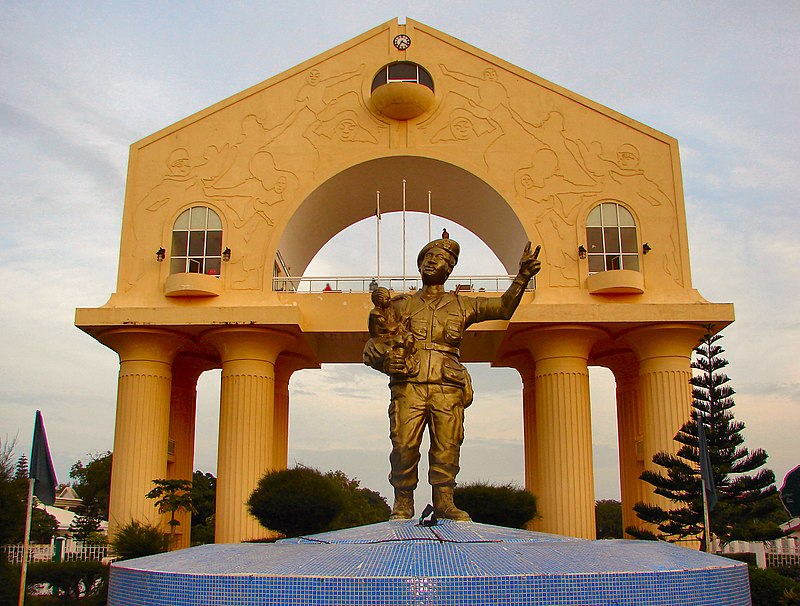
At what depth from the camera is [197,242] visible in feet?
74.2

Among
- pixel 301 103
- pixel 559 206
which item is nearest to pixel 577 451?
pixel 559 206

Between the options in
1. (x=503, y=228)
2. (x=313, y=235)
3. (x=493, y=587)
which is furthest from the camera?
(x=313, y=235)

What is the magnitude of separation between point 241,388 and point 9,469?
7.05m

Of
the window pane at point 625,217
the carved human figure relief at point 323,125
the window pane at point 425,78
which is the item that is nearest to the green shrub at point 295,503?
the carved human figure relief at point 323,125

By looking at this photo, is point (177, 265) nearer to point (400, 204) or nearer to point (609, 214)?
point (400, 204)

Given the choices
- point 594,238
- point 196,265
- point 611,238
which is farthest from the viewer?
point 196,265

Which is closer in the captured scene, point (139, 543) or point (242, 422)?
point (139, 543)

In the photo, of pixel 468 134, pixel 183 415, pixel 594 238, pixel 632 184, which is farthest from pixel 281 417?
pixel 632 184

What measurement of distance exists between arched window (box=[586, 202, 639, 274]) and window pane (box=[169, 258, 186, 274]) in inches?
424

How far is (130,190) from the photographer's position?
75.7 feet

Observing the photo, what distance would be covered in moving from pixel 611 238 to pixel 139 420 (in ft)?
43.3

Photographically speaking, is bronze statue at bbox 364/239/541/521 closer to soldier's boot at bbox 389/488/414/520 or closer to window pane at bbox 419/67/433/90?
soldier's boot at bbox 389/488/414/520

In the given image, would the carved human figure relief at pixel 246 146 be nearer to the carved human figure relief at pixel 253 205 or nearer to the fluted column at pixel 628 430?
the carved human figure relief at pixel 253 205

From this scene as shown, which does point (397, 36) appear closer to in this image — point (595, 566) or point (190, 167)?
point (190, 167)
